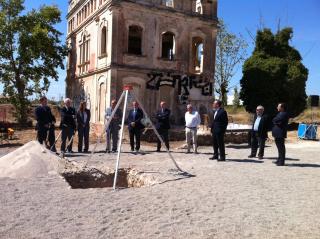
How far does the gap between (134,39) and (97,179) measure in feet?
55.6

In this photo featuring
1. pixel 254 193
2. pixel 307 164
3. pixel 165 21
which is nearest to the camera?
pixel 254 193

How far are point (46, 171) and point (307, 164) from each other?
7.88 meters

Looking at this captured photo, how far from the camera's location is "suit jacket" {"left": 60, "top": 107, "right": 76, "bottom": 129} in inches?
511

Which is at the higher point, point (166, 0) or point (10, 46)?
point (166, 0)

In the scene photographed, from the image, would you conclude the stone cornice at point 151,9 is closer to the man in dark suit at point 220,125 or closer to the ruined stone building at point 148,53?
the ruined stone building at point 148,53

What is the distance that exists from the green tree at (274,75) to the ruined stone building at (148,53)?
4.46 metres

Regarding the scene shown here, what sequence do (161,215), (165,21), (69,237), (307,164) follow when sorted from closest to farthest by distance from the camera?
1. (69,237)
2. (161,215)
3. (307,164)
4. (165,21)

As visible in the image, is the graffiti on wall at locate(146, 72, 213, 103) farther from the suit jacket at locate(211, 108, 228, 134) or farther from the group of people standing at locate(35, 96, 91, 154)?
the suit jacket at locate(211, 108, 228, 134)

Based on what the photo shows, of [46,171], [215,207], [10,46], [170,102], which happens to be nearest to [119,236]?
[215,207]

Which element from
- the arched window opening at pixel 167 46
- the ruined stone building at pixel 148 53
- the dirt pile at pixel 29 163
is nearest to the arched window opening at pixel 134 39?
the ruined stone building at pixel 148 53

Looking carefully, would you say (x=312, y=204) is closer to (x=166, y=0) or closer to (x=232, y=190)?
(x=232, y=190)

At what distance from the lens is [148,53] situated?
76.0 feet

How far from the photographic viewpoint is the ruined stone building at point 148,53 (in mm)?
22094

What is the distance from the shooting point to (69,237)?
506cm
